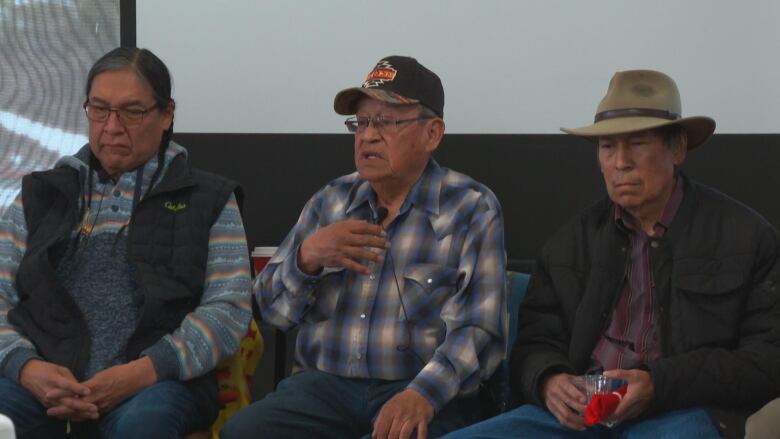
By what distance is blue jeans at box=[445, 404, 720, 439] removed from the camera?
2721 millimetres

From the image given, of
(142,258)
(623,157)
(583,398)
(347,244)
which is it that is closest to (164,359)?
(142,258)

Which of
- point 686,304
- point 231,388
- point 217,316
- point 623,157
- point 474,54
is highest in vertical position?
point 474,54

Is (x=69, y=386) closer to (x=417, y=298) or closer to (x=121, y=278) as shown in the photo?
(x=121, y=278)

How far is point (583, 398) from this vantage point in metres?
2.78

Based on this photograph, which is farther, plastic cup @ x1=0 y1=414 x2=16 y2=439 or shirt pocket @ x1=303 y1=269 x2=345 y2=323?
shirt pocket @ x1=303 y1=269 x2=345 y2=323

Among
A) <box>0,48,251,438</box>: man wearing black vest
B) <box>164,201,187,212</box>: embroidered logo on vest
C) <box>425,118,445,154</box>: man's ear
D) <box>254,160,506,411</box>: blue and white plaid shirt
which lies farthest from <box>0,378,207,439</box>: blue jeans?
<box>425,118,445,154</box>: man's ear

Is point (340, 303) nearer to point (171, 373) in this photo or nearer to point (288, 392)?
point (288, 392)

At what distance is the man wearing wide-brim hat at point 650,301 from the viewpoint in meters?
2.75

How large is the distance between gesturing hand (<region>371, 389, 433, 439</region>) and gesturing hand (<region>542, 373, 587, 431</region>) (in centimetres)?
29

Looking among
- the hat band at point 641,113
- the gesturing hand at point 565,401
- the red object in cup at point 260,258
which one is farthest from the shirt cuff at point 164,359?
the hat band at point 641,113

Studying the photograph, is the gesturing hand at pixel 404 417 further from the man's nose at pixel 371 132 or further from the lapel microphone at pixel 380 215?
the man's nose at pixel 371 132

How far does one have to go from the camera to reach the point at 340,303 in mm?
3139

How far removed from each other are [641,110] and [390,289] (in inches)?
30.3

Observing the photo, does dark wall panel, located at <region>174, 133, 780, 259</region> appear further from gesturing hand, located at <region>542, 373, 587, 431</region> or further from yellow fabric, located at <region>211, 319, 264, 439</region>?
gesturing hand, located at <region>542, 373, 587, 431</region>
